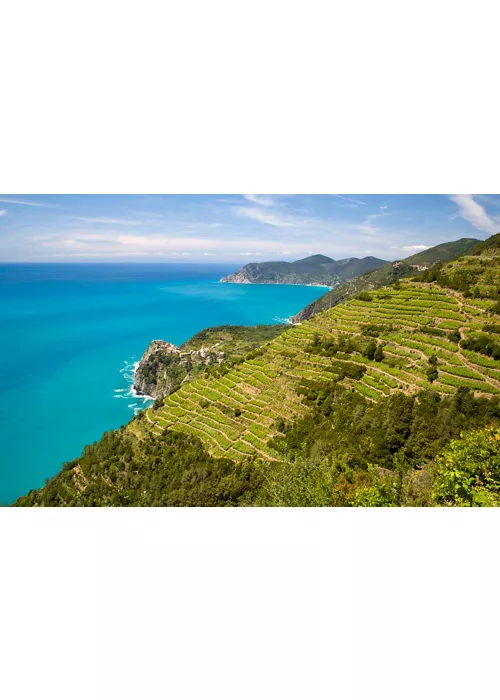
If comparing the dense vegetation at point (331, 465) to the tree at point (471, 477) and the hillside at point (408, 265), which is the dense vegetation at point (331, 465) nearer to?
the tree at point (471, 477)

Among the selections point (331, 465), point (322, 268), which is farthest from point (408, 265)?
point (331, 465)

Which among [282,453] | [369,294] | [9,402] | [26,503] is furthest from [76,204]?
[369,294]

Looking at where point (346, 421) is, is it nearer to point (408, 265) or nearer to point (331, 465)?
point (331, 465)

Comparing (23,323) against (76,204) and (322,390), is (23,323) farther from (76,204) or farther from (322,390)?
(322,390)

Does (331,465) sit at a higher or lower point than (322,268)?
lower

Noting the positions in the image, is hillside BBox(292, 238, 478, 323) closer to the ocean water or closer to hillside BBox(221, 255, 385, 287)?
hillside BBox(221, 255, 385, 287)
